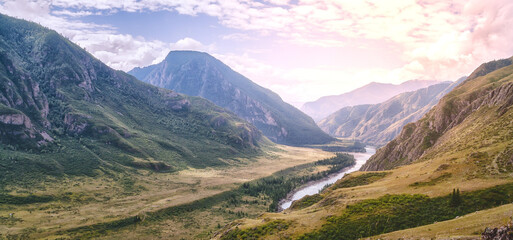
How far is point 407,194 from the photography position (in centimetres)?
6662

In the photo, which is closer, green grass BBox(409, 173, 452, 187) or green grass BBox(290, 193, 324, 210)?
green grass BBox(409, 173, 452, 187)

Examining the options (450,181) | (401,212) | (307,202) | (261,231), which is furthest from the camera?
(307,202)

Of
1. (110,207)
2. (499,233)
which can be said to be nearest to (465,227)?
(499,233)

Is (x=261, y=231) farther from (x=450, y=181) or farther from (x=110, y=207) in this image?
(x=110, y=207)

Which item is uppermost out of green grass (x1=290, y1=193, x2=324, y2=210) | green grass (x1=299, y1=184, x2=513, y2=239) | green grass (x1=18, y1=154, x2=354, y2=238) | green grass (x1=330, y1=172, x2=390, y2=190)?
green grass (x1=299, y1=184, x2=513, y2=239)

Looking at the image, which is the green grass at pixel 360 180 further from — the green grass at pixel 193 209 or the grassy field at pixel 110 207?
the grassy field at pixel 110 207

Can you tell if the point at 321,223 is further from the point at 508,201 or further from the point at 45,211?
the point at 45,211

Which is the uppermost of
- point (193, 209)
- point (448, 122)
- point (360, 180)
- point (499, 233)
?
point (448, 122)

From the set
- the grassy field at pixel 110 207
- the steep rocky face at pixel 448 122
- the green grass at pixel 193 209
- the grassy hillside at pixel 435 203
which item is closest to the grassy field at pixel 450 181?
the grassy hillside at pixel 435 203

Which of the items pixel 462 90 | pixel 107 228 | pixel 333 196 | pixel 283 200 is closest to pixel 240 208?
pixel 283 200

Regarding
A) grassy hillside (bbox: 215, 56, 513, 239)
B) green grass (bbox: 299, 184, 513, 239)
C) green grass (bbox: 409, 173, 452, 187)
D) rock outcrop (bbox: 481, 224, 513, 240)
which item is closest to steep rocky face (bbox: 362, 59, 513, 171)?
grassy hillside (bbox: 215, 56, 513, 239)

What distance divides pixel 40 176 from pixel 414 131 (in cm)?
22322

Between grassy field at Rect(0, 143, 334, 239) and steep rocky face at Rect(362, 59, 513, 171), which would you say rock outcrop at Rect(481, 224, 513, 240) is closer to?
steep rocky face at Rect(362, 59, 513, 171)

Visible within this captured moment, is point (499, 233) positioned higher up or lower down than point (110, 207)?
higher up
